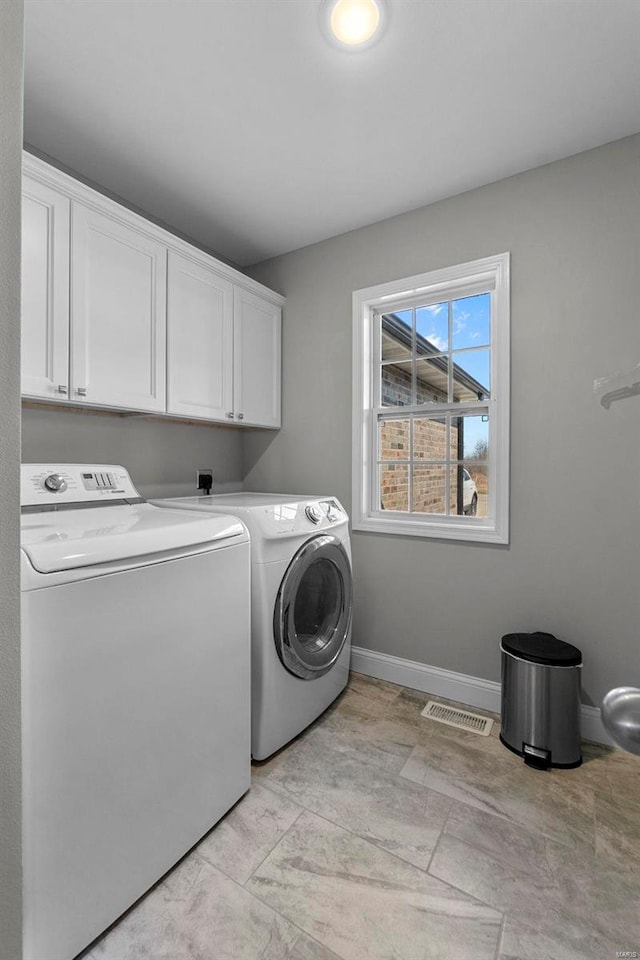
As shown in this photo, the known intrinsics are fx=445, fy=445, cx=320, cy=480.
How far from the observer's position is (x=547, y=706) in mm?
1827

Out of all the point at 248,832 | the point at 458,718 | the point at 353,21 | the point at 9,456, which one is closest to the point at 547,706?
the point at 458,718

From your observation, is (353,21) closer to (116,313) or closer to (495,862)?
(116,313)

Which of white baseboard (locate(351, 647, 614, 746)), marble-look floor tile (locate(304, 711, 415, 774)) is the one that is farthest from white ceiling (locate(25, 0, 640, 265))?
marble-look floor tile (locate(304, 711, 415, 774))

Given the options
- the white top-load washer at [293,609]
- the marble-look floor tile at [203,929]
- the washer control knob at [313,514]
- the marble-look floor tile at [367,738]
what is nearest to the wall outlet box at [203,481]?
the white top-load washer at [293,609]

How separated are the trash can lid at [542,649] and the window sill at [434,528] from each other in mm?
455

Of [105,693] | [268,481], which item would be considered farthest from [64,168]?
[105,693]

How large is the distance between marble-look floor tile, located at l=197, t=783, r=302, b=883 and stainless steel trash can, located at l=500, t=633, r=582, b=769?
0.99 metres

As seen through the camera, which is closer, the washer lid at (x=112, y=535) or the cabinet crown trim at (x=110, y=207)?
→ the washer lid at (x=112, y=535)

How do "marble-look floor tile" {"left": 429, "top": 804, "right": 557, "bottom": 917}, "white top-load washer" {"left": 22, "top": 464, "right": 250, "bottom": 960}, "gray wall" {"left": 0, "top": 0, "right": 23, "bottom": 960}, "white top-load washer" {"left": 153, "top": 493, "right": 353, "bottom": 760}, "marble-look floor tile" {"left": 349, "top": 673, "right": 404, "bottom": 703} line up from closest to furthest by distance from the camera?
1. "gray wall" {"left": 0, "top": 0, "right": 23, "bottom": 960}
2. "white top-load washer" {"left": 22, "top": 464, "right": 250, "bottom": 960}
3. "marble-look floor tile" {"left": 429, "top": 804, "right": 557, "bottom": 917}
4. "white top-load washer" {"left": 153, "top": 493, "right": 353, "bottom": 760}
5. "marble-look floor tile" {"left": 349, "top": 673, "right": 404, "bottom": 703}

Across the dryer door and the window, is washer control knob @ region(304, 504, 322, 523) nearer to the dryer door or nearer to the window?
the dryer door

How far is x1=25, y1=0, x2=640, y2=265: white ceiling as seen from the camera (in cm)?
141

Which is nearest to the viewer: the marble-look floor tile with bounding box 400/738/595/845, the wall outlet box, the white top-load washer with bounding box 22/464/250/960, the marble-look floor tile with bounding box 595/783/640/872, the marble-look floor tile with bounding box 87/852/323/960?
the white top-load washer with bounding box 22/464/250/960

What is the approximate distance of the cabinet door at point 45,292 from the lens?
1601 mm

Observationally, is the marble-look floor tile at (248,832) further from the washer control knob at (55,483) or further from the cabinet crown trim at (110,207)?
the cabinet crown trim at (110,207)
